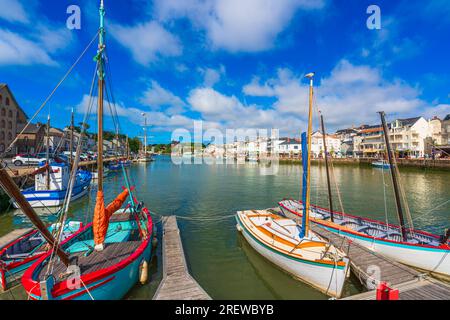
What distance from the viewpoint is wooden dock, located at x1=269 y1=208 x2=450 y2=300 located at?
8078 mm

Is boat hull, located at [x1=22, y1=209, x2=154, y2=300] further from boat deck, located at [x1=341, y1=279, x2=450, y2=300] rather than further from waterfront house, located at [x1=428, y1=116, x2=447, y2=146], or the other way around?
waterfront house, located at [x1=428, y1=116, x2=447, y2=146]

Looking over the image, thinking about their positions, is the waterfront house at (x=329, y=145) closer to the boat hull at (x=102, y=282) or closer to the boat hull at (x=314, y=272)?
the boat hull at (x=314, y=272)

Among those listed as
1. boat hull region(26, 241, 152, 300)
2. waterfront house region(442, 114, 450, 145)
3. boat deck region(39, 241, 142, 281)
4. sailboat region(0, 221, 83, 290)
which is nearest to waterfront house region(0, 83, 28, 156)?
sailboat region(0, 221, 83, 290)

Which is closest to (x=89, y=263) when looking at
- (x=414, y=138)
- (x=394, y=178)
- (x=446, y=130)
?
(x=394, y=178)

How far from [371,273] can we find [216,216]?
1472cm

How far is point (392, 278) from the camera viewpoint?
933 centimetres

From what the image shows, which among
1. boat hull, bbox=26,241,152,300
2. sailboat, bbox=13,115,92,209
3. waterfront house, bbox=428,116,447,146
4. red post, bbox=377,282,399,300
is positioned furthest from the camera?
waterfront house, bbox=428,116,447,146

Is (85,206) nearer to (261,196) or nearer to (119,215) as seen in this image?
(119,215)

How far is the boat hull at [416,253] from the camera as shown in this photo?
1055 cm

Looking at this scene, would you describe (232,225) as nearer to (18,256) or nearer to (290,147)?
(18,256)

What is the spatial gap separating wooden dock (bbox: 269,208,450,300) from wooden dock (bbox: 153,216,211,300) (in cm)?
594

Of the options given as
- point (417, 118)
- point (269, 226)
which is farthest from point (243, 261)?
point (417, 118)

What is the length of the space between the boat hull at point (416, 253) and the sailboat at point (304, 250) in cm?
356

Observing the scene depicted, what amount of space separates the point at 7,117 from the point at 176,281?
222 feet
